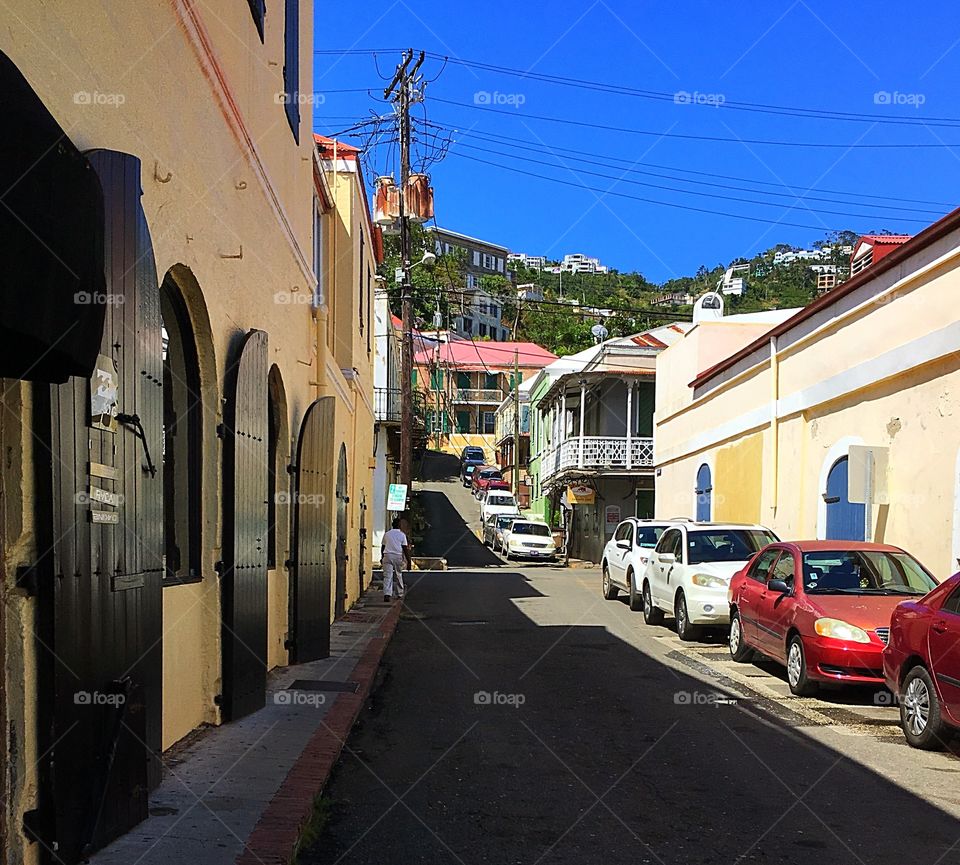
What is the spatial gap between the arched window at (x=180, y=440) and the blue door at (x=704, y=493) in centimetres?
1864

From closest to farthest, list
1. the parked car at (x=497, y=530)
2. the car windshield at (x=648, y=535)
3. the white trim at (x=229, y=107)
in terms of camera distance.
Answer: the white trim at (x=229, y=107)
the car windshield at (x=648, y=535)
the parked car at (x=497, y=530)

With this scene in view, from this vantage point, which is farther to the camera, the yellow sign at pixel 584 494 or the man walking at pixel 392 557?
the yellow sign at pixel 584 494

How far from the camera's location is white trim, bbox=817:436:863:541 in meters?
16.3

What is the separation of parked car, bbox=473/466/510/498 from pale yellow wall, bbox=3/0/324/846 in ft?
168

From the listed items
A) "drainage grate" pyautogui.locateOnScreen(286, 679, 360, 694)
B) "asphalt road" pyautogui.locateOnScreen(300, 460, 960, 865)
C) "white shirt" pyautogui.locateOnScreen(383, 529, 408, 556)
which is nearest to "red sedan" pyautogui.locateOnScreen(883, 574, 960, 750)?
"asphalt road" pyautogui.locateOnScreen(300, 460, 960, 865)

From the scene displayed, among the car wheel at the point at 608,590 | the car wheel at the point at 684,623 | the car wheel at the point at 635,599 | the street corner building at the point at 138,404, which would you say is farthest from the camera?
the car wheel at the point at 608,590

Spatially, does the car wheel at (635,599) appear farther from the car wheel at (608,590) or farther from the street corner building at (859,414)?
the street corner building at (859,414)

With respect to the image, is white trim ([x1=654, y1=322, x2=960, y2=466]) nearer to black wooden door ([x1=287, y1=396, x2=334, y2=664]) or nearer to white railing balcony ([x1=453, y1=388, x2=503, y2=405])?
black wooden door ([x1=287, y1=396, x2=334, y2=664])

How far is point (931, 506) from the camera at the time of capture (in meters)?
13.2

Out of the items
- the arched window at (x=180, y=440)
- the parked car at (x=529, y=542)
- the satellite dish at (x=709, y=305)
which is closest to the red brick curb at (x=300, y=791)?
the arched window at (x=180, y=440)

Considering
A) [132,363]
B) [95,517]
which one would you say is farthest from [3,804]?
[132,363]

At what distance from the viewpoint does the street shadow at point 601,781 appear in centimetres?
579

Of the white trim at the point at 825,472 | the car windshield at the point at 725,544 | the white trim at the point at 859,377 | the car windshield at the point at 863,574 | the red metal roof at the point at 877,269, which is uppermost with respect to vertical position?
the red metal roof at the point at 877,269

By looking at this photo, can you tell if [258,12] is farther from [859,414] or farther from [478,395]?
[478,395]
